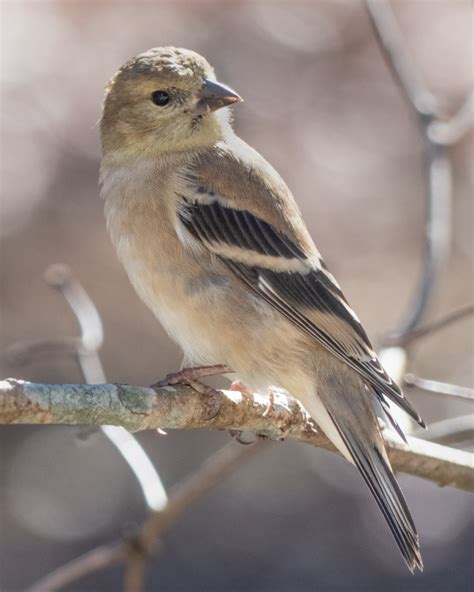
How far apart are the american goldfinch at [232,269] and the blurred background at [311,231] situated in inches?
101

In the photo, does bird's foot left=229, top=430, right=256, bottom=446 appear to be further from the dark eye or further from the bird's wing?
the dark eye

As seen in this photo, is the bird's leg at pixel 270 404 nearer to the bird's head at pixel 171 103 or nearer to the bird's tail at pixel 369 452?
the bird's tail at pixel 369 452

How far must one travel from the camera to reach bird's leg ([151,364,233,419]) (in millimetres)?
3418

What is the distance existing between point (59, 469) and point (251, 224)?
3.42 metres

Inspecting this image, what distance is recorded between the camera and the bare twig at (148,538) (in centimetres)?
393

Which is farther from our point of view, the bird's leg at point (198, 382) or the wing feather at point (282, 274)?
the wing feather at point (282, 274)

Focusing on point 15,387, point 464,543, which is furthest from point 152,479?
point 464,543

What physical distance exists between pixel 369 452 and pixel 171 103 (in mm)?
1727

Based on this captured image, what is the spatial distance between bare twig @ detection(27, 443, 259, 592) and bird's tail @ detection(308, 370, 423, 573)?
451 millimetres

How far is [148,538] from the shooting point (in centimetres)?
405

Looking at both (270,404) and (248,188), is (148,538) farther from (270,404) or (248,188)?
(248,188)

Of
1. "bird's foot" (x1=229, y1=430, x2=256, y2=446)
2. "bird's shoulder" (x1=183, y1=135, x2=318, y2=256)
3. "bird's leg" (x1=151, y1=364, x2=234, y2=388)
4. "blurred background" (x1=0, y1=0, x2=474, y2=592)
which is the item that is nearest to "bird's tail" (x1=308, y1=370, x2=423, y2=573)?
"bird's foot" (x1=229, y1=430, x2=256, y2=446)

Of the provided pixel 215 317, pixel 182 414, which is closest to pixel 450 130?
pixel 215 317

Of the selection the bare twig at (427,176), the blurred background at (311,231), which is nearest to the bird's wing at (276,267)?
the bare twig at (427,176)
